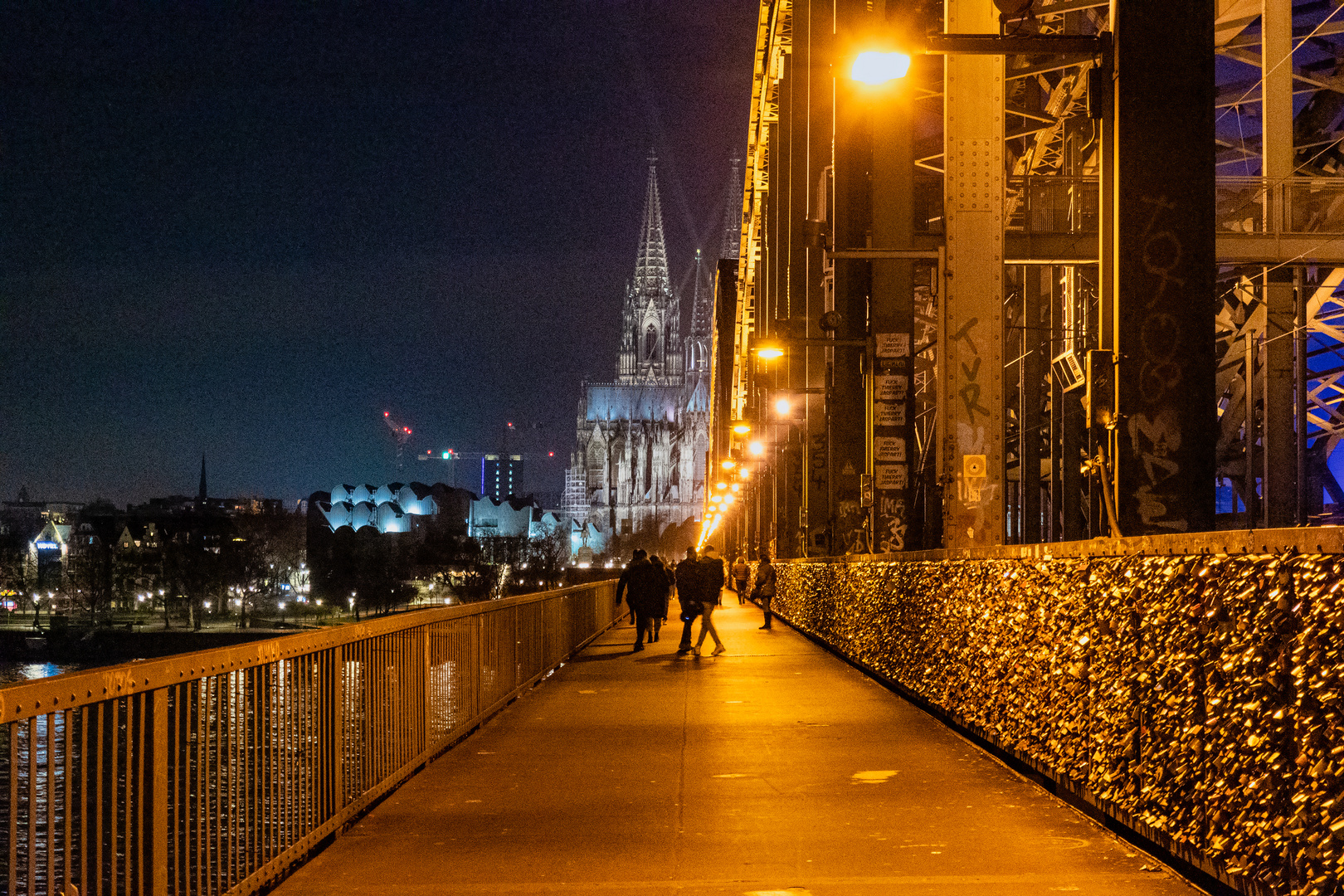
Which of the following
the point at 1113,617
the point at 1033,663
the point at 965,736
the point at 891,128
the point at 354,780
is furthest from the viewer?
the point at 891,128

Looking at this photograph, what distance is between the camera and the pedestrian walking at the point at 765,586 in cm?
3272

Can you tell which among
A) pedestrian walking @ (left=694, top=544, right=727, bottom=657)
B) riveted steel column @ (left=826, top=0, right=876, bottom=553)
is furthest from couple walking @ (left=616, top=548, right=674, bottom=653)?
riveted steel column @ (left=826, top=0, right=876, bottom=553)

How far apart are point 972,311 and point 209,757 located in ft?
36.7

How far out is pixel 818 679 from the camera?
18.6m

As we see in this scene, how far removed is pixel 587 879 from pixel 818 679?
465 inches

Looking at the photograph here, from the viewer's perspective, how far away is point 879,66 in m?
9.64

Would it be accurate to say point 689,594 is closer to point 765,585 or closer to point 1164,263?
point 765,585

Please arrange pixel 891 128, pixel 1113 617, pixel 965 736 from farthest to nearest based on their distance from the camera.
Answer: pixel 891 128
pixel 965 736
pixel 1113 617

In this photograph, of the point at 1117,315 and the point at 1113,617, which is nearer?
the point at 1113,617

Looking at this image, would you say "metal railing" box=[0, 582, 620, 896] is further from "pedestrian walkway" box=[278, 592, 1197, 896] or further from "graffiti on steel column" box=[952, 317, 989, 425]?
"graffiti on steel column" box=[952, 317, 989, 425]

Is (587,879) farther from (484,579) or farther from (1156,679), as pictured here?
(484,579)

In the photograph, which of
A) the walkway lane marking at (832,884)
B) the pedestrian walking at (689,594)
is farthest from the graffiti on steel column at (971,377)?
A: the walkway lane marking at (832,884)

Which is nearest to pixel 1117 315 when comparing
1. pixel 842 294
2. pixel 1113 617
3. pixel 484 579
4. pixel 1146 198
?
pixel 1146 198

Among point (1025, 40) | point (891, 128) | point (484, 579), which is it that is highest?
point (891, 128)
